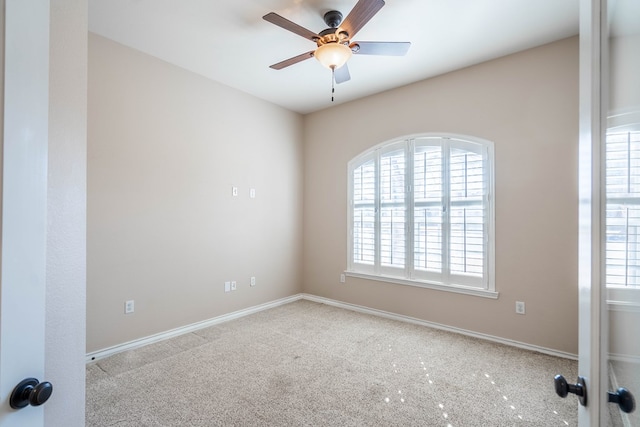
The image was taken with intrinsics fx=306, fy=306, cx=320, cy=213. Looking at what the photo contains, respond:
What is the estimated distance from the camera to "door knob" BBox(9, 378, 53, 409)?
669 mm

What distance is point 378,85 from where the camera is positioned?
3949mm

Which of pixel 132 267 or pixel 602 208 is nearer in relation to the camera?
pixel 602 208

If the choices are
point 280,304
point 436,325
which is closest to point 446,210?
point 436,325

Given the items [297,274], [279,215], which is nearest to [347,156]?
[279,215]

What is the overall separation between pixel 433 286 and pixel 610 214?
3.15 meters

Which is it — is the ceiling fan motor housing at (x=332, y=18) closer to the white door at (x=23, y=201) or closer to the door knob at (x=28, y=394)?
the white door at (x=23, y=201)

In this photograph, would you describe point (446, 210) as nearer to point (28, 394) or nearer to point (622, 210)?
point (622, 210)

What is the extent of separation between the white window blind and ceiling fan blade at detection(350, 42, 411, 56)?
2.07m

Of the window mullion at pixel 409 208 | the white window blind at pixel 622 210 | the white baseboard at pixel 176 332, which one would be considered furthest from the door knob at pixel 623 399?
the white baseboard at pixel 176 332

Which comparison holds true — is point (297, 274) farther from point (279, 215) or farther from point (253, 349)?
point (253, 349)

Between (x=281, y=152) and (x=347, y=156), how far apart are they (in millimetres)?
1038

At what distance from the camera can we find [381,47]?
8.28 ft

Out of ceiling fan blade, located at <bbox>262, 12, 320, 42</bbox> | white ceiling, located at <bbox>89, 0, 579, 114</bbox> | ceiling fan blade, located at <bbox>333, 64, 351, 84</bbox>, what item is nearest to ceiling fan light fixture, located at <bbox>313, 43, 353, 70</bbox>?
ceiling fan blade, located at <bbox>262, 12, 320, 42</bbox>

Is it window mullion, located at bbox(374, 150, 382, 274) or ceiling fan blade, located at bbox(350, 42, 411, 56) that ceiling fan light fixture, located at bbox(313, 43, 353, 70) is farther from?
window mullion, located at bbox(374, 150, 382, 274)
